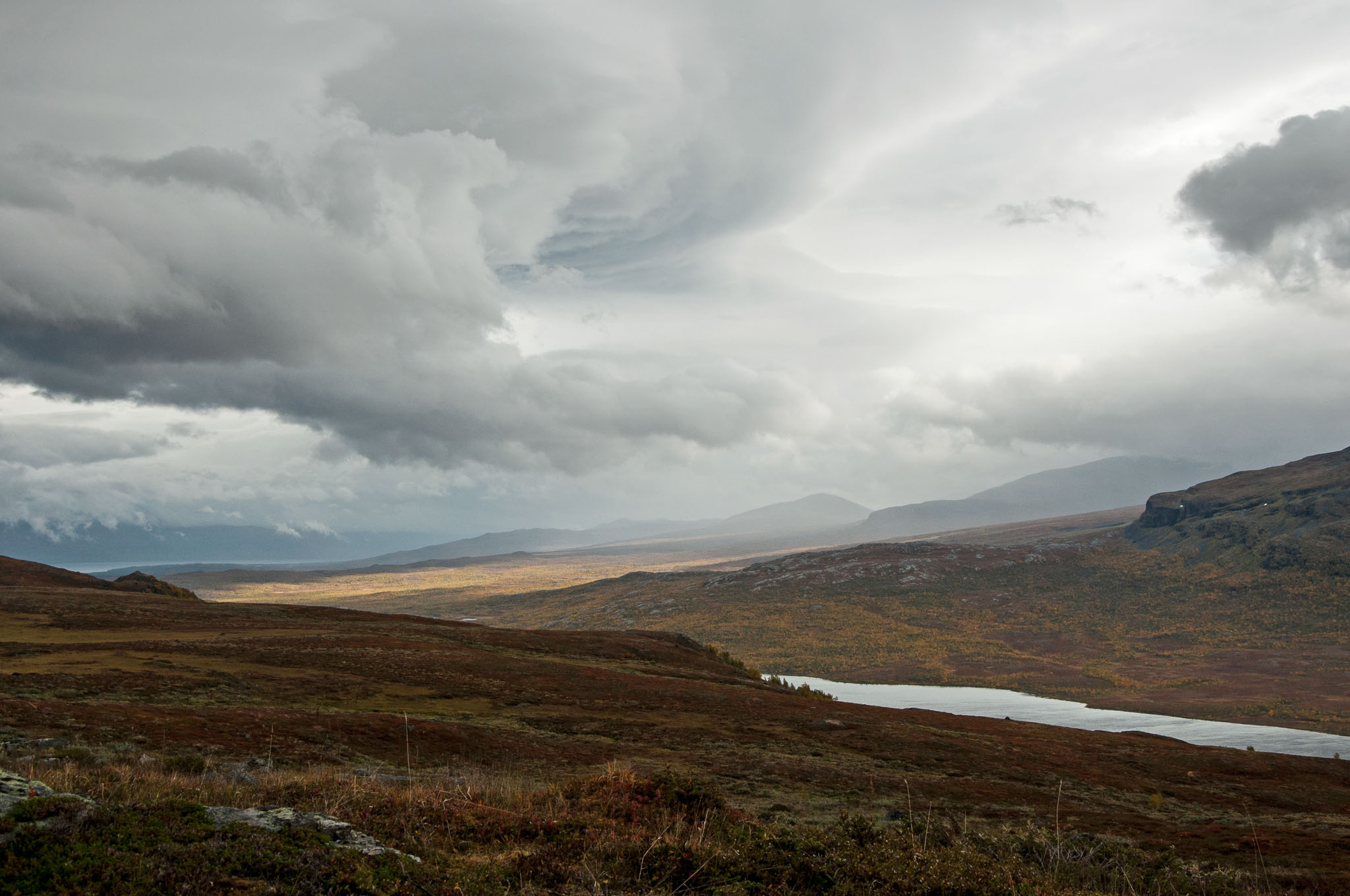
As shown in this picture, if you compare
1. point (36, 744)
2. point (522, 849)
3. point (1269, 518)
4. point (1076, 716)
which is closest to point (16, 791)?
point (522, 849)

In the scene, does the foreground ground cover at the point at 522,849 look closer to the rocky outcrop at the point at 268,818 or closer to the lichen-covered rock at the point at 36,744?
the rocky outcrop at the point at 268,818

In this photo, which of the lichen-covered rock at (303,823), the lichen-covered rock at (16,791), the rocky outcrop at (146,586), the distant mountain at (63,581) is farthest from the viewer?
the rocky outcrop at (146,586)

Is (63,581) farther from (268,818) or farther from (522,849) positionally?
(522,849)

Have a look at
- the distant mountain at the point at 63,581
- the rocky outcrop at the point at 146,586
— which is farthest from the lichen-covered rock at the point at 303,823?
the rocky outcrop at the point at 146,586

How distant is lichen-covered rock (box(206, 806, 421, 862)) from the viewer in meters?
8.50

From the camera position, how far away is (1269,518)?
488ft

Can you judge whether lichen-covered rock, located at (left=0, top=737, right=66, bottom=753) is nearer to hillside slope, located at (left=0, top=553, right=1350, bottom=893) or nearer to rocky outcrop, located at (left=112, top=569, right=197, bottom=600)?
hillside slope, located at (left=0, top=553, right=1350, bottom=893)

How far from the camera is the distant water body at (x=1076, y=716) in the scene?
5597 centimetres

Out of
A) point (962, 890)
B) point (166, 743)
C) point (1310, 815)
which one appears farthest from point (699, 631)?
point (962, 890)

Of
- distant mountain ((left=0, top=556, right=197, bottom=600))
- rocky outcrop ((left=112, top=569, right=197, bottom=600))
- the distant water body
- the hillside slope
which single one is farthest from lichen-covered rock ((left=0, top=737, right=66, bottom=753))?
rocky outcrop ((left=112, top=569, right=197, bottom=600))

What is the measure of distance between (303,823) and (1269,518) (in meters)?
193

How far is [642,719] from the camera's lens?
32.9 meters

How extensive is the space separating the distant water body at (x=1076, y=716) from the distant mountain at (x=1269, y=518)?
258ft

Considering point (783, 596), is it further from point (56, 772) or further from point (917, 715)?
point (56, 772)
